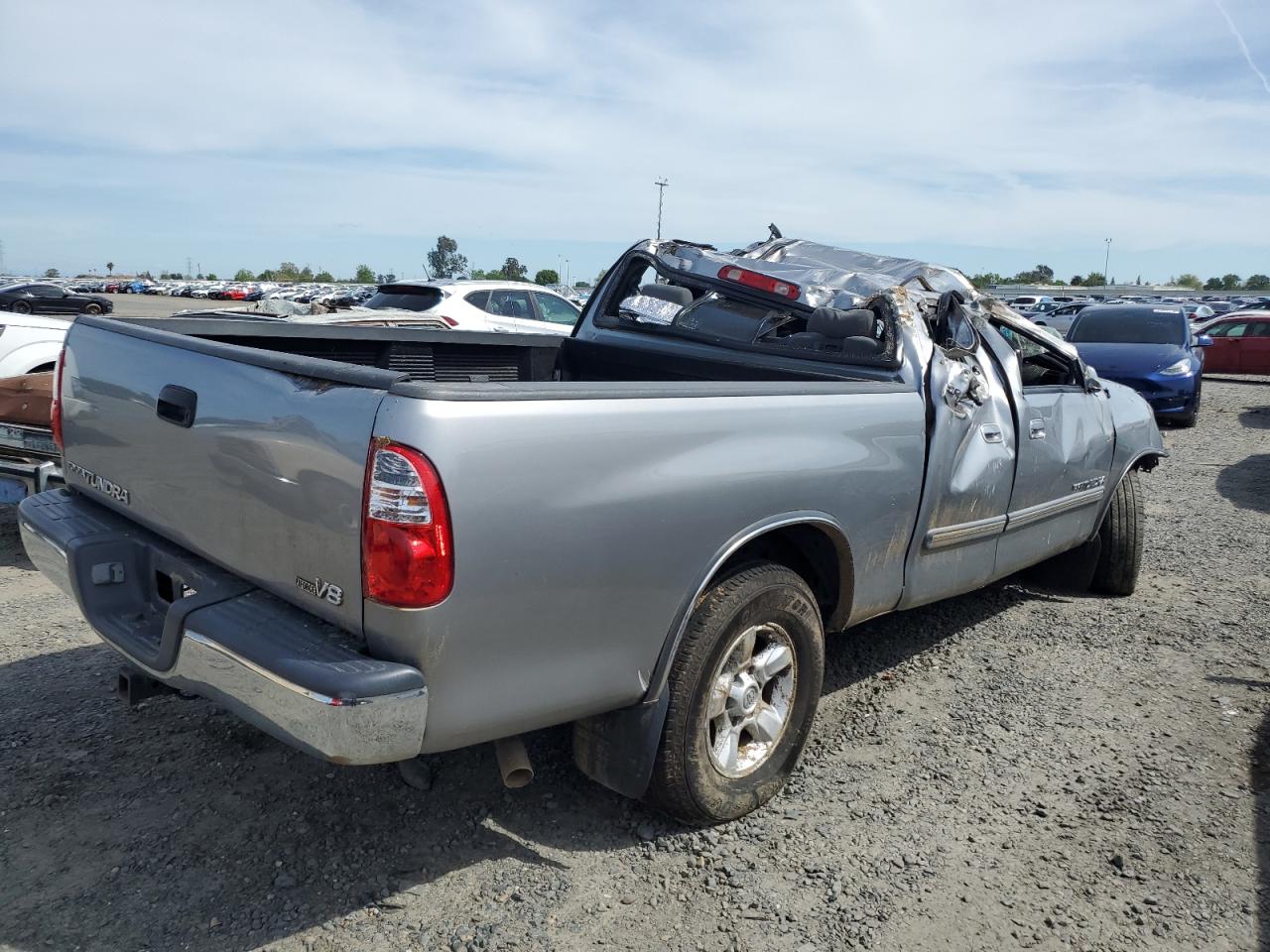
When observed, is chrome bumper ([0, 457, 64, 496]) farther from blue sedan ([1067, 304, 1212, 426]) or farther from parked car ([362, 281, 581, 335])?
blue sedan ([1067, 304, 1212, 426])

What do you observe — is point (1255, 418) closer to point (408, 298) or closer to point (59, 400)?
point (408, 298)

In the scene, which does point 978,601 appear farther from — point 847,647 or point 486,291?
point 486,291

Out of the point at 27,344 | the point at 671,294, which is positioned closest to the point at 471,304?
the point at 27,344

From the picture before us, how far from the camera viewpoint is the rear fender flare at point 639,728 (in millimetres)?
2758

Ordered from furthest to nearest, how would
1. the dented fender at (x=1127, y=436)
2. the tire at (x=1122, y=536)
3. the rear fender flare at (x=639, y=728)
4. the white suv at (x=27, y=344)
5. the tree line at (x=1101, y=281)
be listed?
the tree line at (x=1101, y=281)
the white suv at (x=27, y=344)
the tire at (x=1122, y=536)
the dented fender at (x=1127, y=436)
the rear fender flare at (x=639, y=728)

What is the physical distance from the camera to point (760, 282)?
4.29m

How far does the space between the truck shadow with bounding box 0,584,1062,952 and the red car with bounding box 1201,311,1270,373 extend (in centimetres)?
2046

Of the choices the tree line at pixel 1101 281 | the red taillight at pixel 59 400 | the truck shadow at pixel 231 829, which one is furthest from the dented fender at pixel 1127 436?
the tree line at pixel 1101 281

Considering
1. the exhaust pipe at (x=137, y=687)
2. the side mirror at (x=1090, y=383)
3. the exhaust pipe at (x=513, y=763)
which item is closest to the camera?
the exhaust pipe at (x=513, y=763)

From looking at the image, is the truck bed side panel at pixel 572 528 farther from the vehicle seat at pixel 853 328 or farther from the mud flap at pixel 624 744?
the vehicle seat at pixel 853 328

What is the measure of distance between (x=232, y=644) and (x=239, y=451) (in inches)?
19.6

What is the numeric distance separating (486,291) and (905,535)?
9.68 m

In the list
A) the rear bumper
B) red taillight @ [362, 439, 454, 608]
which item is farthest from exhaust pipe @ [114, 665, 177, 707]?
red taillight @ [362, 439, 454, 608]

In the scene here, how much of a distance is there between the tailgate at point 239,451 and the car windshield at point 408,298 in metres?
9.11
